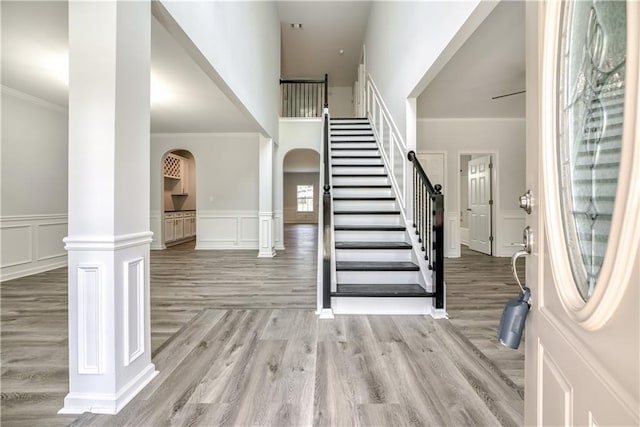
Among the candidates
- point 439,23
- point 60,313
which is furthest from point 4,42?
point 439,23

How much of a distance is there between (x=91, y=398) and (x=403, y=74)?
411 cm

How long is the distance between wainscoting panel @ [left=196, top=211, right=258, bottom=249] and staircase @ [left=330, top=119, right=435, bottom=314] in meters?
2.82

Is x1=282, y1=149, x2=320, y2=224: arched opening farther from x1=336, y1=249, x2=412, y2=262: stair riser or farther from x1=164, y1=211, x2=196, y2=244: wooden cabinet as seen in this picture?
x1=336, y1=249, x2=412, y2=262: stair riser

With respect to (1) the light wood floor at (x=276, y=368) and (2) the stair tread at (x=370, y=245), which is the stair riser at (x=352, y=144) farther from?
(1) the light wood floor at (x=276, y=368)

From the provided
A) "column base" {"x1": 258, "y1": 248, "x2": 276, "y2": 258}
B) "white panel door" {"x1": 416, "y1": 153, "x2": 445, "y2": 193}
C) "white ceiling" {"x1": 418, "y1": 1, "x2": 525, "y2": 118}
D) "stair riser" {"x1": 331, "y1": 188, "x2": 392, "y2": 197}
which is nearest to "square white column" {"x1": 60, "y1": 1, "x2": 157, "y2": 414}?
"white ceiling" {"x1": 418, "y1": 1, "x2": 525, "y2": 118}

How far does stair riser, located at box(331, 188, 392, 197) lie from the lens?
15.0ft

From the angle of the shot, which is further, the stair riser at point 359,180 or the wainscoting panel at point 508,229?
the wainscoting panel at point 508,229

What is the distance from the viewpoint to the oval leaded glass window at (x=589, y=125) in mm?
525

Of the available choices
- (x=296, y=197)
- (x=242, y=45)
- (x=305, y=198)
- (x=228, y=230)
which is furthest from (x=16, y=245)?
(x=305, y=198)

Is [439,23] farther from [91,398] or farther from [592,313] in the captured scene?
[91,398]

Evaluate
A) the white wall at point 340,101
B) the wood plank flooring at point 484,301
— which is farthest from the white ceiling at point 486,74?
the white wall at point 340,101

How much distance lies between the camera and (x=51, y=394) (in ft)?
5.68

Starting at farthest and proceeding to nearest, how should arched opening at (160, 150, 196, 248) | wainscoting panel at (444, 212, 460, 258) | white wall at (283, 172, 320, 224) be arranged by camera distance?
white wall at (283, 172, 320, 224) → arched opening at (160, 150, 196, 248) → wainscoting panel at (444, 212, 460, 258)

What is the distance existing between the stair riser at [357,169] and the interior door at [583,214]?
417 centimetres
